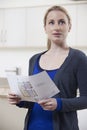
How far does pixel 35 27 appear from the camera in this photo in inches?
145

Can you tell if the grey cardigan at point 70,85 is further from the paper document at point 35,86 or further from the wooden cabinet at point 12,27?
the wooden cabinet at point 12,27

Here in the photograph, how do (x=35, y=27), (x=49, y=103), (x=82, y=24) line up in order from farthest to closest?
(x=35, y=27) → (x=82, y=24) → (x=49, y=103)

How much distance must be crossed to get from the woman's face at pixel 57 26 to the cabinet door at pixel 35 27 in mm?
2273

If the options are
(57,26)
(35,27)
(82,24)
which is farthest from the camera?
(35,27)

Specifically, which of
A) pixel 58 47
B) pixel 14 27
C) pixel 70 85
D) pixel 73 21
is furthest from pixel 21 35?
pixel 70 85

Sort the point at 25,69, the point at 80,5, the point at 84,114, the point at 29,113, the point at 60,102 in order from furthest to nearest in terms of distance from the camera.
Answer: the point at 25,69, the point at 80,5, the point at 84,114, the point at 29,113, the point at 60,102

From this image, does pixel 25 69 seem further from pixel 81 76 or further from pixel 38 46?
pixel 81 76

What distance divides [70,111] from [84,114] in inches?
56.2

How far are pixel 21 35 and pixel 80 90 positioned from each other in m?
2.57

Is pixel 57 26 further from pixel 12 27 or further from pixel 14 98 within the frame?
pixel 12 27

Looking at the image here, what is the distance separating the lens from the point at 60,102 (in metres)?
1.23

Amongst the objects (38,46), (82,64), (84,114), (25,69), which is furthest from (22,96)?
(25,69)

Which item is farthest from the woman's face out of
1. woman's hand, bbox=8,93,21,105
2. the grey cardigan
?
woman's hand, bbox=8,93,21,105

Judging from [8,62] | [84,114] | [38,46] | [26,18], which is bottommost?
[84,114]
